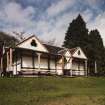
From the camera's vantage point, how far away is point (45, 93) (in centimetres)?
2528

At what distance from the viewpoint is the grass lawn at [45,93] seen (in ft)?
69.9

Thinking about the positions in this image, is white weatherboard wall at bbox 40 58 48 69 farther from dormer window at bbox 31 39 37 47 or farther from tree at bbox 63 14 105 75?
tree at bbox 63 14 105 75

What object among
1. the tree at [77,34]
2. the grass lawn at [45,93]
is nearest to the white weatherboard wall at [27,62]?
the grass lawn at [45,93]

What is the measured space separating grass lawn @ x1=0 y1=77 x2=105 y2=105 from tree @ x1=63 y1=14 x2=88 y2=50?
93.4ft

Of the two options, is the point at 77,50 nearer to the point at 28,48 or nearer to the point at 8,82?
the point at 28,48

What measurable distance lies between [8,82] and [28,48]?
46.6ft

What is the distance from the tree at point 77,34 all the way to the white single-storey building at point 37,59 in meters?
12.5

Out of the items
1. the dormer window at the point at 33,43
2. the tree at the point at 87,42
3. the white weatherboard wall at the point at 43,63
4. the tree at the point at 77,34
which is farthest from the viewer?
the tree at the point at 77,34

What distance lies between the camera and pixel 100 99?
909 inches

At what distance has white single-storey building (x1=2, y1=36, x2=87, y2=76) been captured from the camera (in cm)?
4107

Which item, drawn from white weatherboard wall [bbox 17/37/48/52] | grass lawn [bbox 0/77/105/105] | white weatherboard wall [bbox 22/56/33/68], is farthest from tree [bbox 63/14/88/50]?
grass lawn [bbox 0/77/105/105]

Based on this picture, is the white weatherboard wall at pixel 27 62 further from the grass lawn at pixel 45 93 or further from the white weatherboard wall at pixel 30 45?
the grass lawn at pixel 45 93

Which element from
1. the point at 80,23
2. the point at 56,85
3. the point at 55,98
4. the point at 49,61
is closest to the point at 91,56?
the point at 80,23

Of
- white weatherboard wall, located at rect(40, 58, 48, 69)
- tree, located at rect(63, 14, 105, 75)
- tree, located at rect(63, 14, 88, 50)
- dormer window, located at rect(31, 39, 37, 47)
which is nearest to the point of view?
dormer window, located at rect(31, 39, 37, 47)
